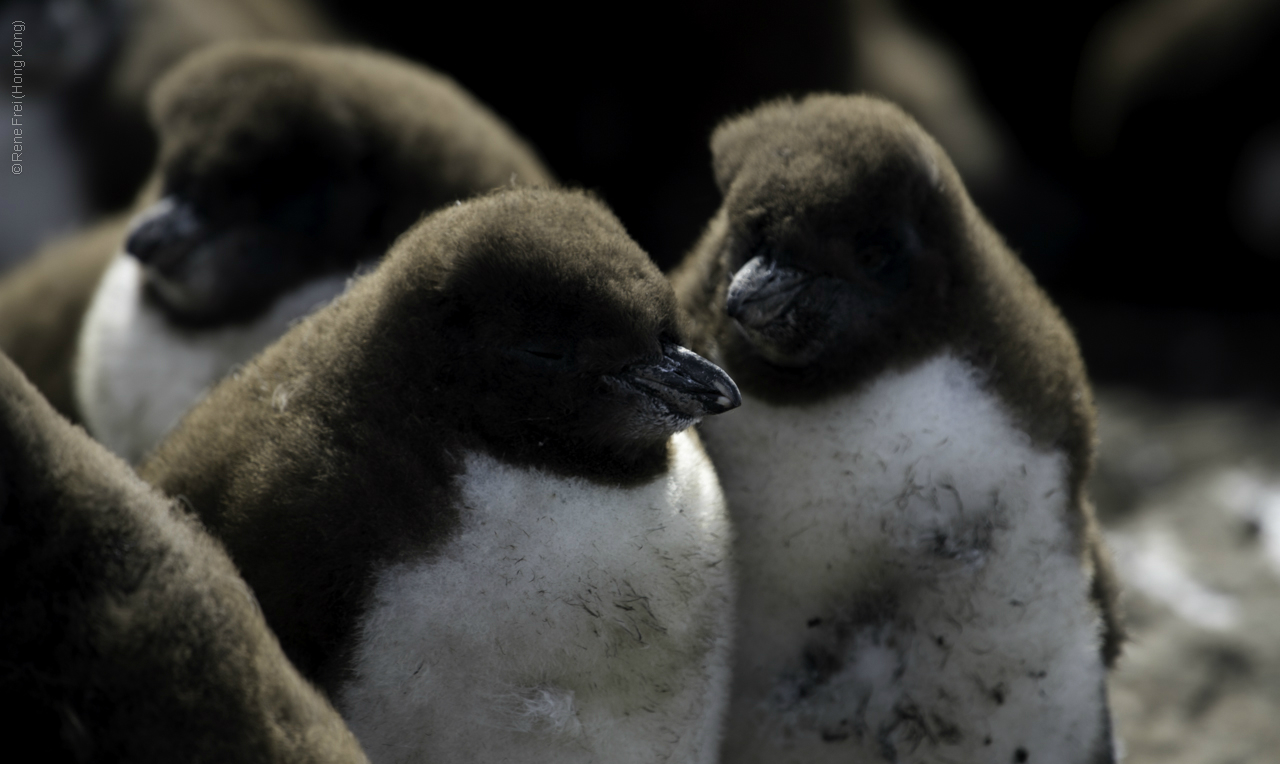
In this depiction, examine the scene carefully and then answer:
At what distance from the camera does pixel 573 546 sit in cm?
219

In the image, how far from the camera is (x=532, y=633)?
2.15 m

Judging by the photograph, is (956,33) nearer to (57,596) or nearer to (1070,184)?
(1070,184)

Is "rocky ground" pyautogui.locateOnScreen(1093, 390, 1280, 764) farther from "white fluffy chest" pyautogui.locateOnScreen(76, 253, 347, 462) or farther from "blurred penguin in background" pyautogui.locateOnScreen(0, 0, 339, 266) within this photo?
"blurred penguin in background" pyautogui.locateOnScreen(0, 0, 339, 266)

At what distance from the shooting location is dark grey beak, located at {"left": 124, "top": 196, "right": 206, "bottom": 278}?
124 inches

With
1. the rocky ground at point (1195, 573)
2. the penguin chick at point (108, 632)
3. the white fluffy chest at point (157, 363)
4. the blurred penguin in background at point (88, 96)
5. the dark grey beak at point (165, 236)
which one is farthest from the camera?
the blurred penguin in background at point (88, 96)

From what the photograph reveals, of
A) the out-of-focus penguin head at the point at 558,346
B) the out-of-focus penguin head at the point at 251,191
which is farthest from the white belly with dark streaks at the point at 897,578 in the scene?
the out-of-focus penguin head at the point at 251,191

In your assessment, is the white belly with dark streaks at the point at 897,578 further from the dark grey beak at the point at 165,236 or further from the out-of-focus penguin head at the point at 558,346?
the dark grey beak at the point at 165,236

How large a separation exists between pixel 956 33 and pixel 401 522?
619 centimetres

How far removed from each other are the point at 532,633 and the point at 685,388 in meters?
0.49

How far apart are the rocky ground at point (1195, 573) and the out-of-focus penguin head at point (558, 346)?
1856 millimetres

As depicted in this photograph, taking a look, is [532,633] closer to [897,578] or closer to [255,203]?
[897,578]

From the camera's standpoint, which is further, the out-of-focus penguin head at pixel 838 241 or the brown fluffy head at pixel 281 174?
the brown fluffy head at pixel 281 174

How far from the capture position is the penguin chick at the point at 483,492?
211cm

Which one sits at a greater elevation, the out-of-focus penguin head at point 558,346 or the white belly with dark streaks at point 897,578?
the out-of-focus penguin head at point 558,346
